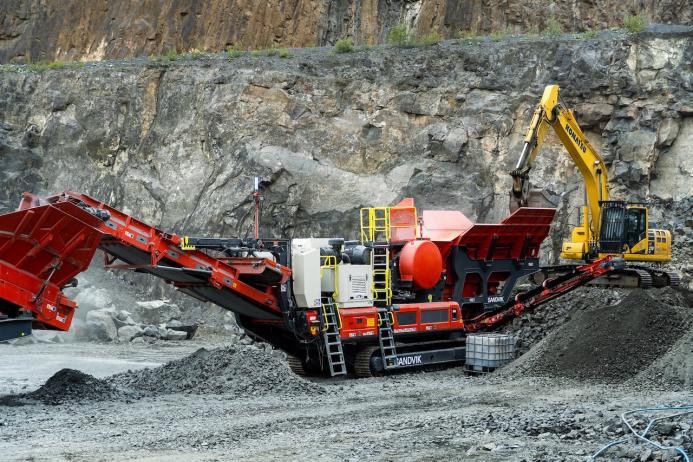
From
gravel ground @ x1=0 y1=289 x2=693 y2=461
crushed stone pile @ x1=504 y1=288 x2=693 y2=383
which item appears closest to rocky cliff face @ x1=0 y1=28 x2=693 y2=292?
gravel ground @ x1=0 y1=289 x2=693 y2=461

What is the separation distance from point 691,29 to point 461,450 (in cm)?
2115

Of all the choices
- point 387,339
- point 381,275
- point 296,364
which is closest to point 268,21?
point 381,275

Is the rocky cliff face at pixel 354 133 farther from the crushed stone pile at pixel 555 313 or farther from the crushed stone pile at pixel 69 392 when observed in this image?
the crushed stone pile at pixel 69 392

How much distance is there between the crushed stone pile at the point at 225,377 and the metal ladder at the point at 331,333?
46.0 inches

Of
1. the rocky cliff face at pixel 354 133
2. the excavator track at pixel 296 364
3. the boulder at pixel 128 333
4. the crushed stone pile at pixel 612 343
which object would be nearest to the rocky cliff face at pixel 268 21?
the rocky cliff face at pixel 354 133

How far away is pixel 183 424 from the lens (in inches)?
388

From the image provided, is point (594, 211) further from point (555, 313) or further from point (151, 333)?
point (151, 333)

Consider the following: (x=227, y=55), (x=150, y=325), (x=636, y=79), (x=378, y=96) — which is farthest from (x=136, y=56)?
(x=636, y=79)

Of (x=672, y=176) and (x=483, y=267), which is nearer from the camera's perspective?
(x=483, y=267)

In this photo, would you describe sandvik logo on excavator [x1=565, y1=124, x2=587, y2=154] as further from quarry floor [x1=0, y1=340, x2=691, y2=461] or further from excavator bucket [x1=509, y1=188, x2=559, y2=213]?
quarry floor [x1=0, y1=340, x2=691, y2=461]

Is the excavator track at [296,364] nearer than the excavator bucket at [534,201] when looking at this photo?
Yes

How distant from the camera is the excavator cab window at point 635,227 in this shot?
1819 cm

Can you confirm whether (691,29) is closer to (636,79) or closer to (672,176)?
(636,79)

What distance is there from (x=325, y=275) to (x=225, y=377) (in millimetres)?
2678
